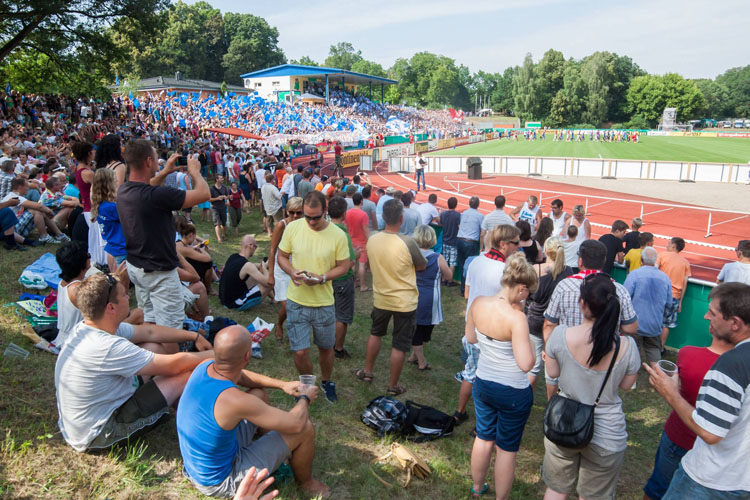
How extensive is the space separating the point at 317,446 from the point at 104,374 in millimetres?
1969

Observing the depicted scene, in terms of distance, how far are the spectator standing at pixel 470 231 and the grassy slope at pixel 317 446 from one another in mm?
3289

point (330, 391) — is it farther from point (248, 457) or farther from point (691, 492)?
point (691, 492)

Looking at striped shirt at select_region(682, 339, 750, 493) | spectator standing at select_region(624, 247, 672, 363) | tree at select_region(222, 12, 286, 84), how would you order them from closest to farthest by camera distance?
striped shirt at select_region(682, 339, 750, 493) → spectator standing at select_region(624, 247, 672, 363) → tree at select_region(222, 12, 286, 84)

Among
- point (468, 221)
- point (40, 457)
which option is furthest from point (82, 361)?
point (468, 221)

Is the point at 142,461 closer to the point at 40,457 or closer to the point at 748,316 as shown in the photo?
the point at 40,457

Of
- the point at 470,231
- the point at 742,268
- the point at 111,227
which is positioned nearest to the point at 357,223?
the point at 470,231

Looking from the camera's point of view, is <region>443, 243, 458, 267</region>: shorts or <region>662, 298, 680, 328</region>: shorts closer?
<region>662, 298, 680, 328</region>: shorts

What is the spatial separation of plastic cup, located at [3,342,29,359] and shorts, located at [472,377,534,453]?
4.58 m

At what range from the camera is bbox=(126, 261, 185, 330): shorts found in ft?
14.4

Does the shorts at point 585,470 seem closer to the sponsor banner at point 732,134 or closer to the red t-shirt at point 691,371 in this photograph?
the red t-shirt at point 691,371

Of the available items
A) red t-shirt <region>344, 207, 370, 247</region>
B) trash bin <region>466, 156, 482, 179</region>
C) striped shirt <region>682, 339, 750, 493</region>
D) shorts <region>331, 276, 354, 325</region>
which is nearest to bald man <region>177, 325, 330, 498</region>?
striped shirt <region>682, 339, 750, 493</region>

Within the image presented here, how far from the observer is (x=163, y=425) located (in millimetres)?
4227

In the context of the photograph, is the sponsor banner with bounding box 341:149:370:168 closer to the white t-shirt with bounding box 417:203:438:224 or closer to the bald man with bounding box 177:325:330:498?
the white t-shirt with bounding box 417:203:438:224

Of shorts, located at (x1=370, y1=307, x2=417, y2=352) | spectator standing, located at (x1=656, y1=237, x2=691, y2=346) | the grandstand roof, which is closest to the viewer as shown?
shorts, located at (x1=370, y1=307, x2=417, y2=352)
